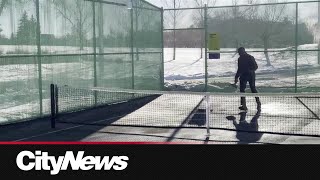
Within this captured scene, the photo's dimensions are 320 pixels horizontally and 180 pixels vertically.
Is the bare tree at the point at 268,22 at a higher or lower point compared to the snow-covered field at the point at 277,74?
higher

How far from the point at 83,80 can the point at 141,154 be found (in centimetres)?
849

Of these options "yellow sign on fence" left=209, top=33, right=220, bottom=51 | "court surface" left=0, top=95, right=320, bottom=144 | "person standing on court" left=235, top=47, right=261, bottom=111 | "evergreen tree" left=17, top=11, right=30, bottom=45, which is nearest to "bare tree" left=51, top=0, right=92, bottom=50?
"evergreen tree" left=17, top=11, right=30, bottom=45

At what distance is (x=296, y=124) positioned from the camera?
1136 cm

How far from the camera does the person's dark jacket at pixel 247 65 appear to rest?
14.1 meters

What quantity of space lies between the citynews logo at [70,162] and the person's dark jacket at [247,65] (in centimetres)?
852

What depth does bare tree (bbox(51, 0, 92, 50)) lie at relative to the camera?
45.2 feet

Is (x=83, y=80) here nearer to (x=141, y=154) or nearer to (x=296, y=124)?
(x=296, y=124)

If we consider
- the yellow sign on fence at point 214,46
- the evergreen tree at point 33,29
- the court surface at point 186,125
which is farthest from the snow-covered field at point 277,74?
the evergreen tree at point 33,29

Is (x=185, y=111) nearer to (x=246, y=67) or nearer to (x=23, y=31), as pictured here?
(x=246, y=67)

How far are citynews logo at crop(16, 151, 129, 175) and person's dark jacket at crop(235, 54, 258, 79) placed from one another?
335 inches

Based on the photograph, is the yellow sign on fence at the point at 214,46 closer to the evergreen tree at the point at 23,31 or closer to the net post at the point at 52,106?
the evergreen tree at the point at 23,31

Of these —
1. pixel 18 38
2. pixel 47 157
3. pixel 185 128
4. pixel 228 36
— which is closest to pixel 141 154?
pixel 47 157

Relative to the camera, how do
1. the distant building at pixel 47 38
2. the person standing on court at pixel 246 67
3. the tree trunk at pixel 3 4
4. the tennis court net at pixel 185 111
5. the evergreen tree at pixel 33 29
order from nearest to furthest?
the tennis court net at pixel 185 111 → the tree trunk at pixel 3 4 → the evergreen tree at pixel 33 29 → the distant building at pixel 47 38 → the person standing on court at pixel 246 67

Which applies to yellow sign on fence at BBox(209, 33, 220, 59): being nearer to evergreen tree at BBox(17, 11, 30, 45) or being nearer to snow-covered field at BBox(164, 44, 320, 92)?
snow-covered field at BBox(164, 44, 320, 92)
